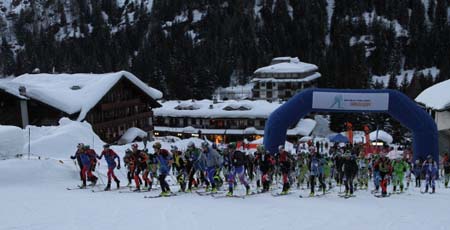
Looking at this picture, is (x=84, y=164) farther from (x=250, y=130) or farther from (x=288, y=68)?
(x=288, y=68)

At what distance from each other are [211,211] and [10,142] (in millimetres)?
12612

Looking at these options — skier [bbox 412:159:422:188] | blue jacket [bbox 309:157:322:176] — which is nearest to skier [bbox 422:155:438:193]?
skier [bbox 412:159:422:188]

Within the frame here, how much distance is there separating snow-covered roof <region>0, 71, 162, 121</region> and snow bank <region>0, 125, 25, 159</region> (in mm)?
15406

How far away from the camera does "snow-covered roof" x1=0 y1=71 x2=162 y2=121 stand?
38906 mm

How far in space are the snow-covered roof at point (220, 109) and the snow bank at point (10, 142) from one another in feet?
140

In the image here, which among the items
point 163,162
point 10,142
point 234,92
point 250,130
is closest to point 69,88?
point 10,142

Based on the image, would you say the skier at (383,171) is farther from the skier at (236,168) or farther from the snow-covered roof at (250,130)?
the snow-covered roof at (250,130)

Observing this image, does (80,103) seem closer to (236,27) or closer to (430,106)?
(430,106)

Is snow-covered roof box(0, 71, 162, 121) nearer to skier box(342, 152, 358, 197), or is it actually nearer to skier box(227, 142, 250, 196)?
skier box(227, 142, 250, 196)

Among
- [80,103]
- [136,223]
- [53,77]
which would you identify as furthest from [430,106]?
[53,77]

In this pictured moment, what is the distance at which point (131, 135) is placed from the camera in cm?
4641

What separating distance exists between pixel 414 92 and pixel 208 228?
82579mm

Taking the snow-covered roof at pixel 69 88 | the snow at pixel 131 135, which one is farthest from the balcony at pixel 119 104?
the snow at pixel 131 135

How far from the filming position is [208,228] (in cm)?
1266
